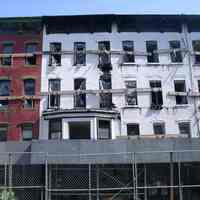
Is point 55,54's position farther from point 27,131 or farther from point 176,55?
point 176,55

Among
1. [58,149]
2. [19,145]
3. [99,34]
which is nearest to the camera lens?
[58,149]

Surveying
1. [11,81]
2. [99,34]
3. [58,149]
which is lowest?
[58,149]

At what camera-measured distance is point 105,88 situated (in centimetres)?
2606

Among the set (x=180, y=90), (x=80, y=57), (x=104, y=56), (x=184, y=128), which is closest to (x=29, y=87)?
(x=80, y=57)

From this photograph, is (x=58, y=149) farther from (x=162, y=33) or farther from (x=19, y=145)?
(x=162, y=33)

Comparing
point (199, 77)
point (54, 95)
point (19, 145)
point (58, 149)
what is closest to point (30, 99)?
point (54, 95)

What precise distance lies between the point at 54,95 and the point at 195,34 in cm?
1244

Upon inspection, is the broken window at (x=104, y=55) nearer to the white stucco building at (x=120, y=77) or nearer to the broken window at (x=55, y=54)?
the white stucco building at (x=120, y=77)

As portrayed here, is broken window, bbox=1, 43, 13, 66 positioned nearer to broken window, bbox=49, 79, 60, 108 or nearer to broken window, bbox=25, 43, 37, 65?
broken window, bbox=25, 43, 37, 65

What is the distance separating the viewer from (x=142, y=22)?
27734 millimetres

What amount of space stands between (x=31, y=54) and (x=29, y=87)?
2694 mm

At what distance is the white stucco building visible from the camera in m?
24.6

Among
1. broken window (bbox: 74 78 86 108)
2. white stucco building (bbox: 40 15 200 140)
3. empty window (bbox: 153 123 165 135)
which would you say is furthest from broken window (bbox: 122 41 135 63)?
empty window (bbox: 153 123 165 135)

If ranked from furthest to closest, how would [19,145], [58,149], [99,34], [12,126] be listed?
[99,34], [12,126], [19,145], [58,149]
